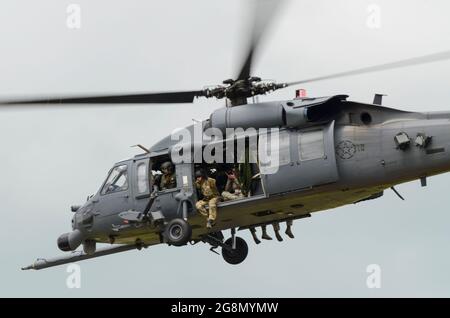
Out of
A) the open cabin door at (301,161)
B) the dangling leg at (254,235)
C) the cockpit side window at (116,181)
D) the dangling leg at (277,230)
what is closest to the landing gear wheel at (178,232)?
the cockpit side window at (116,181)

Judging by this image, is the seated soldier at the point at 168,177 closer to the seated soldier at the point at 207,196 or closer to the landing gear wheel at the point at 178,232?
the seated soldier at the point at 207,196

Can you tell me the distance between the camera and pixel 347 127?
27281mm

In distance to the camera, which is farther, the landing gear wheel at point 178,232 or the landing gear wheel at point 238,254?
the landing gear wheel at point 238,254

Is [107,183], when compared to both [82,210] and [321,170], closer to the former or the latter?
[82,210]

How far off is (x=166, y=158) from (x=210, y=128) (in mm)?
1781

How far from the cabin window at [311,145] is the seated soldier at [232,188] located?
2.04 metres

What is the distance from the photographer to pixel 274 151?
2794 cm

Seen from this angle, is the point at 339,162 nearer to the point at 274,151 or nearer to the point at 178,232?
the point at 274,151

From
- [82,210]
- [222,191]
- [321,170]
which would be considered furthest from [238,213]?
[82,210]

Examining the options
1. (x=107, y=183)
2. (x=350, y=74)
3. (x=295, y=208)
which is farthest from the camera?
(x=107, y=183)

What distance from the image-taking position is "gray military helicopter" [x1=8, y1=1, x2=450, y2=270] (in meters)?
26.7

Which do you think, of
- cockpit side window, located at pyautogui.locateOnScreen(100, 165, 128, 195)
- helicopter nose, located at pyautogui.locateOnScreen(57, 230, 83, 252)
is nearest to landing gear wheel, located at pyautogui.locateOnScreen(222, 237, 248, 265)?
cockpit side window, located at pyautogui.locateOnScreen(100, 165, 128, 195)

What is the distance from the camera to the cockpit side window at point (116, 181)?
30.4 meters

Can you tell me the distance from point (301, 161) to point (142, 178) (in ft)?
15.4
